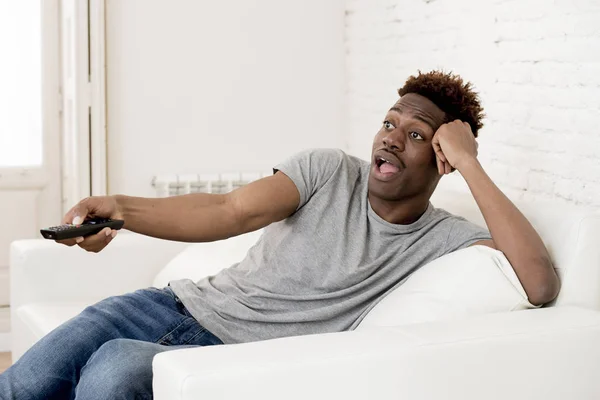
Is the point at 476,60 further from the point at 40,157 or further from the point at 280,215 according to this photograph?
the point at 40,157

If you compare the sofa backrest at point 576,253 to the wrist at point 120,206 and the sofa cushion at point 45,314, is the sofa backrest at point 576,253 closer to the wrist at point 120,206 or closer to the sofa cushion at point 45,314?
the wrist at point 120,206

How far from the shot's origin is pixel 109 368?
1.74 meters

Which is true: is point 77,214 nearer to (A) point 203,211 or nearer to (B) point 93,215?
(B) point 93,215

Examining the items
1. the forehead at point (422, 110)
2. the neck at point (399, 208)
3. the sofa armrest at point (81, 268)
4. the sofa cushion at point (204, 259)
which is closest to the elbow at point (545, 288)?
the neck at point (399, 208)

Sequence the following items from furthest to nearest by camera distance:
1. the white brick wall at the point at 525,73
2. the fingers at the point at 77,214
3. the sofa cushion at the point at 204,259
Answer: the sofa cushion at the point at 204,259, the white brick wall at the point at 525,73, the fingers at the point at 77,214

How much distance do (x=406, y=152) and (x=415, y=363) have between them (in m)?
0.67

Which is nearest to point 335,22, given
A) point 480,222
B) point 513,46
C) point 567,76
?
point 513,46

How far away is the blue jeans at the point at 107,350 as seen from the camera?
1.73m

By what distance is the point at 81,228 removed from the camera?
185 cm

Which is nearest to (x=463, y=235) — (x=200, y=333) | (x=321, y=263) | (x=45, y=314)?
(x=321, y=263)

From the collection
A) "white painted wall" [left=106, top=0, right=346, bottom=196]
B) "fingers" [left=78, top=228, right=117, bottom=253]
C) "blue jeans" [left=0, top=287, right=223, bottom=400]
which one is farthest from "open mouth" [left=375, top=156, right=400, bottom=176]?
"white painted wall" [left=106, top=0, right=346, bottom=196]

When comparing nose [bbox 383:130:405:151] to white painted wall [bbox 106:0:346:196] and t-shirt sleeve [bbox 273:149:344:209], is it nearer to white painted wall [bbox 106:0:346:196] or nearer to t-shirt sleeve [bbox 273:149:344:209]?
t-shirt sleeve [bbox 273:149:344:209]

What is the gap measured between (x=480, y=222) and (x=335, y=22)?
2366 millimetres

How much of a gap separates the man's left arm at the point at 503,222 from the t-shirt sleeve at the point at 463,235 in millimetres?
26
